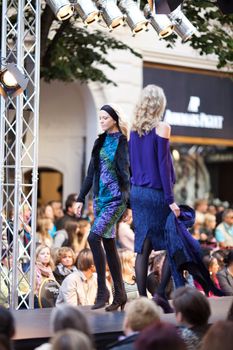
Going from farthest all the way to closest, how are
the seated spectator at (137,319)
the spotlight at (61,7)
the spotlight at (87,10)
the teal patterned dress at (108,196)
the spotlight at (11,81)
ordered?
the spotlight at (87,10), the spotlight at (61,7), the spotlight at (11,81), the teal patterned dress at (108,196), the seated spectator at (137,319)

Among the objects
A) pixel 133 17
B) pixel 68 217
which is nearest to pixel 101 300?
pixel 133 17

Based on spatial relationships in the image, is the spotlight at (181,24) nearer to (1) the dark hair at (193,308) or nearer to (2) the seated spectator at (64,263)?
(2) the seated spectator at (64,263)

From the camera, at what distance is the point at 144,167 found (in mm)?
6316

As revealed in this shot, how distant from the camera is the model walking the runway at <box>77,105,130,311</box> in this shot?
6.32m

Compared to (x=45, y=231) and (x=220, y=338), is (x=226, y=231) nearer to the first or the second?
(x=45, y=231)

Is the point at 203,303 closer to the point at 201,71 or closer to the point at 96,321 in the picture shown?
the point at 96,321

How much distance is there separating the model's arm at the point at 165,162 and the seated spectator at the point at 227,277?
2.61m

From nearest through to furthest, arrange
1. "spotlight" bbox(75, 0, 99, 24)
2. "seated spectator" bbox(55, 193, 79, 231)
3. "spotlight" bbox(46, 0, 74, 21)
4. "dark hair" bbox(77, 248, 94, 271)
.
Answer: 1. "spotlight" bbox(46, 0, 74, 21)
2. "spotlight" bbox(75, 0, 99, 24)
3. "dark hair" bbox(77, 248, 94, 271)
4. "seated spectator" bbox(55, 193, 79, 231)

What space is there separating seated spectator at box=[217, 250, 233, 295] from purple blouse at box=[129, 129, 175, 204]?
262 centimetres

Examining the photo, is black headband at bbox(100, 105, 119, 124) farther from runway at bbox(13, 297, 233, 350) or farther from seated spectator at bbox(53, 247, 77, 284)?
seated spectator at bbox(53, 247, 77, 284)

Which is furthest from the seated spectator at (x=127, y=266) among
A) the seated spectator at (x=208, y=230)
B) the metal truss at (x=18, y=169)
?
the seated spectator at (x=208, y=230)

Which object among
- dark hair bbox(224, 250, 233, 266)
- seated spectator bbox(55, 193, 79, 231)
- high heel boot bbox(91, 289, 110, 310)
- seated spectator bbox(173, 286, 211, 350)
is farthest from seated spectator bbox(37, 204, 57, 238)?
seated spectator bbox(173, 286, 211, 350)

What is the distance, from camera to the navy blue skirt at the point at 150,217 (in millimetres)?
6352

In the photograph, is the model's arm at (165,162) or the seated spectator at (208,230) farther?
the seated spectator at (208,230)
